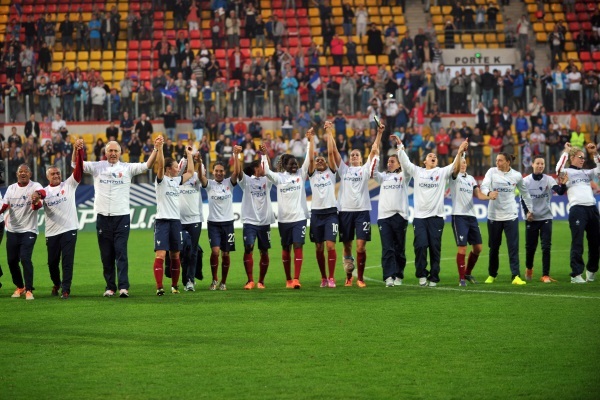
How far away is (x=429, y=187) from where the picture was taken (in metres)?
16.8

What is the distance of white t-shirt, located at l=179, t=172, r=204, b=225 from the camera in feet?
54.4

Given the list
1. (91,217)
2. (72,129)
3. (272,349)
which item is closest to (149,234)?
(91,217)

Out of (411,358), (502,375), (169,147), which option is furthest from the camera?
(169,147)

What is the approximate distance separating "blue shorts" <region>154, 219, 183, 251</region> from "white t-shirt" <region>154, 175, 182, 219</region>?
9cm

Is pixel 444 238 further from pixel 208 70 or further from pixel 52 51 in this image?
pixel 52 51

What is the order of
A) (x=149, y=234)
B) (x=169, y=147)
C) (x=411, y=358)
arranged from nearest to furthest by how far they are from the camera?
(x=411, y=358) → (x=149, y=234) → (x=169, y=147)

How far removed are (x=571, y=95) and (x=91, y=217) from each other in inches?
647

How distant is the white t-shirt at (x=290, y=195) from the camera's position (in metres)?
16.9

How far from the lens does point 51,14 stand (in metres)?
A: 41.2

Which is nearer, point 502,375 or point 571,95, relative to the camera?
point 502,375

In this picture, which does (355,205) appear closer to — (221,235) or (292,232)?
(292,232)

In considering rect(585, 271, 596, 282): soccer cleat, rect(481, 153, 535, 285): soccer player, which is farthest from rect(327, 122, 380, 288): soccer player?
rect(585, 271, 596, 282): soccer cleat

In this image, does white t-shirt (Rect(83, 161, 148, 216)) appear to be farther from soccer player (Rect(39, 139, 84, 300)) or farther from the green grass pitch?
the green grass pitch

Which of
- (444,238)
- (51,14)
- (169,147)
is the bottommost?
(444,238)
